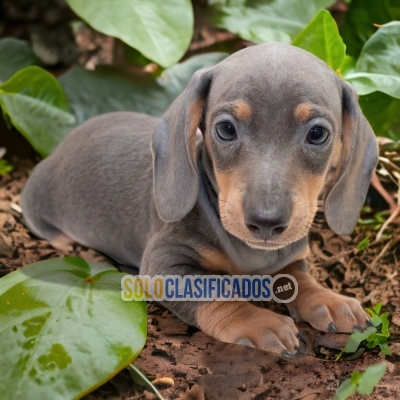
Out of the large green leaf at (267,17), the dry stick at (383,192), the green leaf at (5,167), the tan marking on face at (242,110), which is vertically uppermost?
the tan marking on face at (242,110)

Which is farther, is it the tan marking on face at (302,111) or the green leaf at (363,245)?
the green leaf at (363,245)

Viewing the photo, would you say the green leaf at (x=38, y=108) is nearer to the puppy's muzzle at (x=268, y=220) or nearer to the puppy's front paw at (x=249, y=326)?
the puppy's front paw at (x=249, y=326)

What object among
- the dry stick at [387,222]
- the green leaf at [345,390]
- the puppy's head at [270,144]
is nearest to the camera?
the green leaf at [345,390]

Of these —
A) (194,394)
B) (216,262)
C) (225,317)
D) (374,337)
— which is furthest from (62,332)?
(374,337)

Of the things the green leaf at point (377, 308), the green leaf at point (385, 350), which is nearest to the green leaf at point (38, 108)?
the green leaf at point (377, 308)

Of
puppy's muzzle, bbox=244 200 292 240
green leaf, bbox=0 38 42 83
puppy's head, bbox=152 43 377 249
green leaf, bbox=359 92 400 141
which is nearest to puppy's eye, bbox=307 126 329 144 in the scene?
puppy's head, bbox=152 43 377 249

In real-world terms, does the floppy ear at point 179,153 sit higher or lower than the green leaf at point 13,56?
higher

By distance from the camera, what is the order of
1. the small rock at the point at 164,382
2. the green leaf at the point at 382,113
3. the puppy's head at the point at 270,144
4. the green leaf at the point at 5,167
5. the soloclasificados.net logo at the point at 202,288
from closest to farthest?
the puppy's head at the point at 270,144
the small rock at the point at 164,382
the soloclasificados.net logo at the point at 202,288
the green leaf at the point at 382,113
the green leaf at the point at 5,167

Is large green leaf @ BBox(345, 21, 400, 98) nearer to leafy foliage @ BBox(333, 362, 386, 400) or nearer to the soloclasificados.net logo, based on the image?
the soloclasificados.net logo
